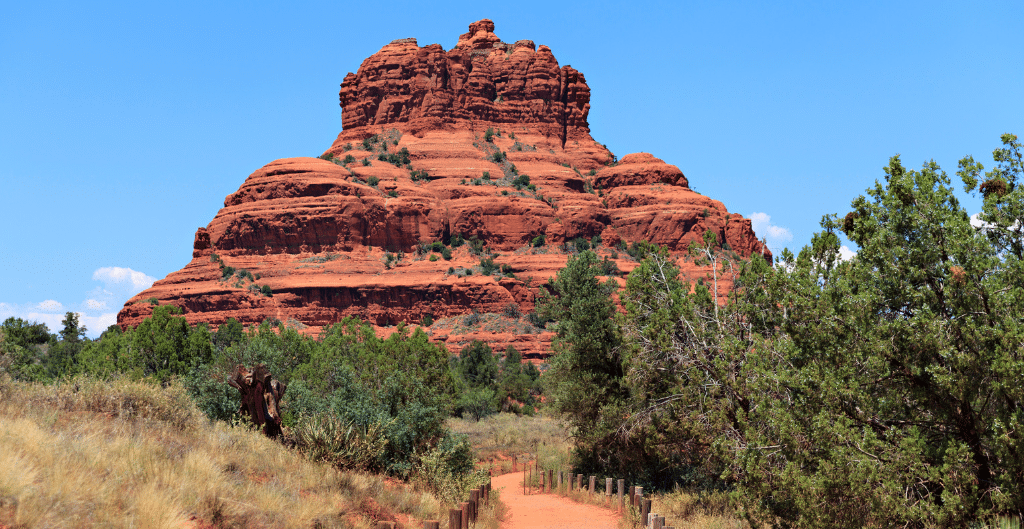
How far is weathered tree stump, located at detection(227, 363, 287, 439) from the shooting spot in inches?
629

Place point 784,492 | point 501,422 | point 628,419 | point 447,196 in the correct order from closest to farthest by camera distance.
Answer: point 784,492
point 628,419
point 501,422
point 447,196

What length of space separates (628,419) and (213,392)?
1021 centimetres

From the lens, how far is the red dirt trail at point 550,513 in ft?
56.0

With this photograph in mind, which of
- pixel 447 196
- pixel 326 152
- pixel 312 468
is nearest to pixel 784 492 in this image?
pixel 312 468

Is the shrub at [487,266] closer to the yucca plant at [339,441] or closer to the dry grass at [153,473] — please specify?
the yucca plant at [339,441]

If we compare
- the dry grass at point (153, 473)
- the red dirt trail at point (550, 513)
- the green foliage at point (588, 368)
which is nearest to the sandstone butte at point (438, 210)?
the green foliage at point (588, 368)

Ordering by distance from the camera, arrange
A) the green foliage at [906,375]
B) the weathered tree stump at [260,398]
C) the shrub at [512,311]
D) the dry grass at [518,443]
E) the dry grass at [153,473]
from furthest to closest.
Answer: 1. the shrub at [512,311]
2. the dry grass at [518,443]
3. the weathered tree stump at [260,398]
4. the green foliage at [906,375]
5. the dry grass at [153,473]

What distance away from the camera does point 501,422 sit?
1698 inches

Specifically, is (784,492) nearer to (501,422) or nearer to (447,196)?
(501,422)

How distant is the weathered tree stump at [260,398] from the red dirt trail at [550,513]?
5329mm

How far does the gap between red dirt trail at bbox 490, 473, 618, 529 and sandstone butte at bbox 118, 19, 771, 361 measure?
64484mm

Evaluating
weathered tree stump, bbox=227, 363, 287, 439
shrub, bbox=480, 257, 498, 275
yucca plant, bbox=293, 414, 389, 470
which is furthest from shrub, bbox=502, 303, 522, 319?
weathered tree stump, bbox=227, 363, 287, 439

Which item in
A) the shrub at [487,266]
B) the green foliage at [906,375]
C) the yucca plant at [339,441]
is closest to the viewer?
the green foliage at [906,375]

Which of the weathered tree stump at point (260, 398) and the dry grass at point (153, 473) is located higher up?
the weathered tree stump at point (260, 398)
